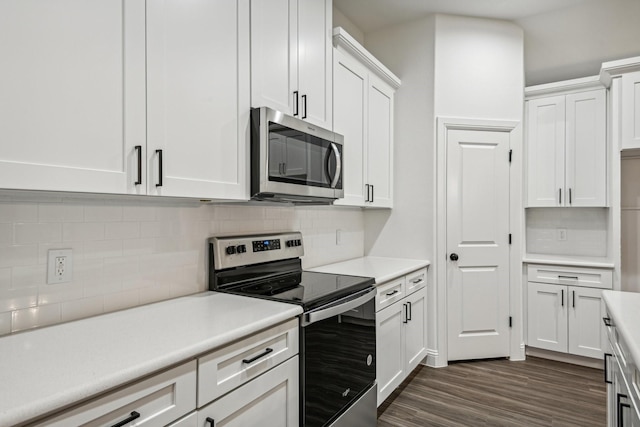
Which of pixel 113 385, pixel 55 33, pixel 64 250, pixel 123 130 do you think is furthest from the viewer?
pixel 64 250

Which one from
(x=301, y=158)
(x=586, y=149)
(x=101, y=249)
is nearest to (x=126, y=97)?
(x=101, y=249)

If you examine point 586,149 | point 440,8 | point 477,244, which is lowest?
point 477,244

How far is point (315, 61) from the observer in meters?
2.15

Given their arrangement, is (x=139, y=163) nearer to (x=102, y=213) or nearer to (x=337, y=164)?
(x=102, y=213)

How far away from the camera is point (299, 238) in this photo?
95.7 inches

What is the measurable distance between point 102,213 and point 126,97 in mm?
508

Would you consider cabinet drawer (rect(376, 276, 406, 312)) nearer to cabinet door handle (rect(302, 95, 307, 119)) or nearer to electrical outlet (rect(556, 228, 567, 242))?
cabinet door handle (rect(302, 95, 307, 119))

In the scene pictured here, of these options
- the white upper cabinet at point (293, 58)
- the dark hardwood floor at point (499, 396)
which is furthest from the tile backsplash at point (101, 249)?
the dark hardwood floor at point (499, 396)

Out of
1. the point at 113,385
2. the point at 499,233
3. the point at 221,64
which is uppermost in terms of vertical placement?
the point at 221,64

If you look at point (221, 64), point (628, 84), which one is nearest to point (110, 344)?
point (221, 64)

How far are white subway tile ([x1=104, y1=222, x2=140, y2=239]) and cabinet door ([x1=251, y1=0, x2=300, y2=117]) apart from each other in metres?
0.74

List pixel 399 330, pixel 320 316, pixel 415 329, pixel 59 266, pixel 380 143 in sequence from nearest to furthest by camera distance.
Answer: pixel 59 266
pixel 320 316
pixel 399 330
pixel 415 329
pixel 380 143

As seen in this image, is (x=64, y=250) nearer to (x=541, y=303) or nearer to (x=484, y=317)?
(x=484, y=317)

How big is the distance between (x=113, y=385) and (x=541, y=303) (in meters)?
3.47
